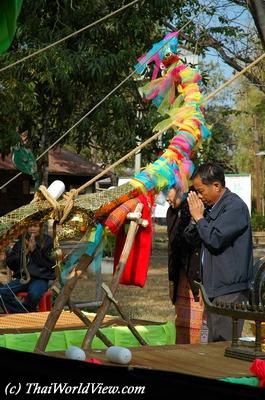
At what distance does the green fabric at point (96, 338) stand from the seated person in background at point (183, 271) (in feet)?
1.32

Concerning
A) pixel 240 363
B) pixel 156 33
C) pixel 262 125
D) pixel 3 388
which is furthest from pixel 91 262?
pixel 262 125

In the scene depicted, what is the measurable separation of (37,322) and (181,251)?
1.54m

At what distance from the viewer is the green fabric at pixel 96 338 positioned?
512 cm

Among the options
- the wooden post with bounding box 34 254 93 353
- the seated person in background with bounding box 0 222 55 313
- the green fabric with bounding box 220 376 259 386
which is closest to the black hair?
the wooden post with bounding box 34 254 93 353

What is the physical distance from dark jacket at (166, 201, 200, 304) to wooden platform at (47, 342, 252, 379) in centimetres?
134

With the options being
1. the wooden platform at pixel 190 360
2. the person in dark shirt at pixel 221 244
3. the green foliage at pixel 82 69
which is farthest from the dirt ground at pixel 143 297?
the wooden platform at pixel 190 360

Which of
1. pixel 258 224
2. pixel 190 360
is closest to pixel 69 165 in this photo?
pixel 258 224

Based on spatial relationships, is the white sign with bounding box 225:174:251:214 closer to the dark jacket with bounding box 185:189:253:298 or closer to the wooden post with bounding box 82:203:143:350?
the dark jacket with bounding box 185:189:253:298

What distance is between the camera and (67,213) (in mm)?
3996

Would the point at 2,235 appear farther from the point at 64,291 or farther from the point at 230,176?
the point at 230,176

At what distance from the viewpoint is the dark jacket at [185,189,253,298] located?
4.44m

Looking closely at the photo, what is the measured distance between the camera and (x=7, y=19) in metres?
2.31

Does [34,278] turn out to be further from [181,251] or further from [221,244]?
[221,244]

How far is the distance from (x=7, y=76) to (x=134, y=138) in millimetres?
1717
